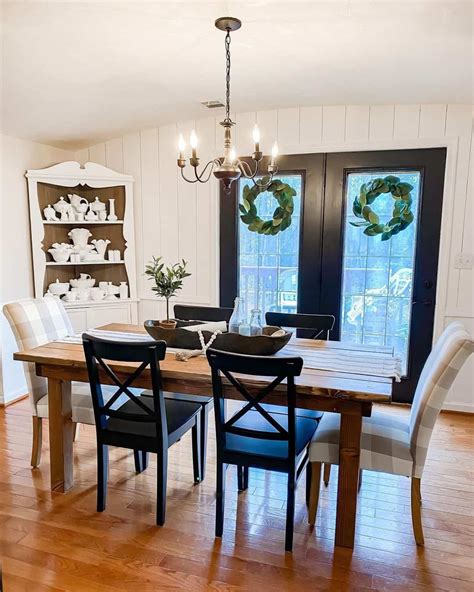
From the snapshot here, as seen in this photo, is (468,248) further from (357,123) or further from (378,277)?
(357,123)

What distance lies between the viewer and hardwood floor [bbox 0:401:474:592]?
6.21ft

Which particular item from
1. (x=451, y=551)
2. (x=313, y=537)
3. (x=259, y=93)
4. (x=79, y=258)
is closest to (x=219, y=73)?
(x=259, y=93)

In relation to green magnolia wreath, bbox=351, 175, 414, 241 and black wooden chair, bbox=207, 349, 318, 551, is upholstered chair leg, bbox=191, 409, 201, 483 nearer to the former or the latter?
black wooden chair, bbox=207, 349, 318, 551

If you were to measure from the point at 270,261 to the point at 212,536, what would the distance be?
7.90 feet

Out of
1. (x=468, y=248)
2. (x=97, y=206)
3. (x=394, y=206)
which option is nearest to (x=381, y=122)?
(x=394, y=206)

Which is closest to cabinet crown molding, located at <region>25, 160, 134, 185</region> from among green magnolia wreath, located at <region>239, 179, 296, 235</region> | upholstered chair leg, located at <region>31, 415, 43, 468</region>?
green magnolia wreath, located at <region>239, 179, 296, 235</region>

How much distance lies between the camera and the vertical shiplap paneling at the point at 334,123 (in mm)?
3650

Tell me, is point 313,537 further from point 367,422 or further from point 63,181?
point 63,181

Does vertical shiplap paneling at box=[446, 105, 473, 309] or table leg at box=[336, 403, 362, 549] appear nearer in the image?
table leg at box=[336, 403, 362, 549]

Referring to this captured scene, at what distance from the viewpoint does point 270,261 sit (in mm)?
4016

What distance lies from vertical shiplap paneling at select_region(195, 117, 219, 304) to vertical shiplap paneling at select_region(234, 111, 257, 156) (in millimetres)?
219

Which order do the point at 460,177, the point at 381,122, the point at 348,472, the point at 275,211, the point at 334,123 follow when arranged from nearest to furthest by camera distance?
the point at 348,472 < the point at 460,177 < the point at 381,122 < the point at 334,123 < the point at 275,211

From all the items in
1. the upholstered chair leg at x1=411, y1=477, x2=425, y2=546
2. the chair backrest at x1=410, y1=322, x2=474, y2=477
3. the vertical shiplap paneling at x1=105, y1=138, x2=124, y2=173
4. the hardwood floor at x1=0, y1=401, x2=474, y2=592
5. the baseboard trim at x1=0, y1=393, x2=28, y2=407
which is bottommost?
the hardwood floor at x1=0, y1=401, x2=474, y2=592

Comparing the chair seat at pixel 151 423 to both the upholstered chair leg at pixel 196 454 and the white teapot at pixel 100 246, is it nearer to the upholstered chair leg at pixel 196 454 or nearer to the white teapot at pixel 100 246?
the upholstered chair leg at pixel 196 454
